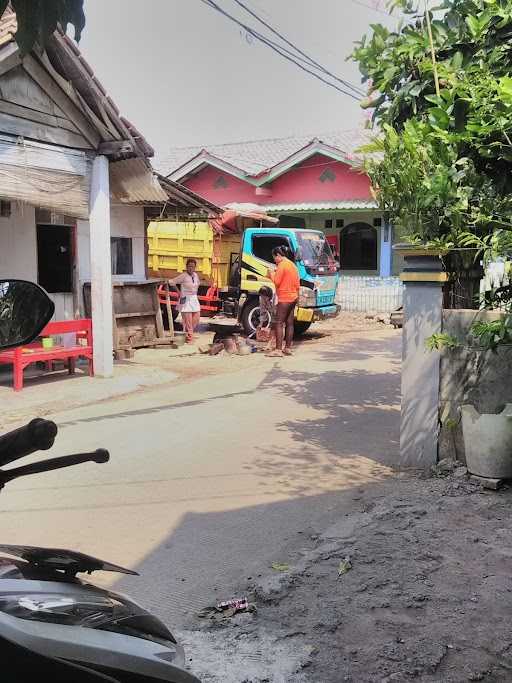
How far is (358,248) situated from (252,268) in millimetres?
8989

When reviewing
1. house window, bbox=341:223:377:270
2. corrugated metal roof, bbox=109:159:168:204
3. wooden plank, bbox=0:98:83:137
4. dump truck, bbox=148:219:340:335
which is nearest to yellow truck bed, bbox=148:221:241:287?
dump truck, bbox=148:219:340:335

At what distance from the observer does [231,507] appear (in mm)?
4926

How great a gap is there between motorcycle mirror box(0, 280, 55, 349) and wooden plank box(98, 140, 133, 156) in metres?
7.73

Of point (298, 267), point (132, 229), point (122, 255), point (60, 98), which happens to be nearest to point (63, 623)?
point (60, 98)

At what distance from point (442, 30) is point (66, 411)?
223 inches

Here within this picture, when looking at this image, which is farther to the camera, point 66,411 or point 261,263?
point 261,263

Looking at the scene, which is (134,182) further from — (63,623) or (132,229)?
(63,623)

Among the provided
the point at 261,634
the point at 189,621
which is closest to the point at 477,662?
the point at 261,634

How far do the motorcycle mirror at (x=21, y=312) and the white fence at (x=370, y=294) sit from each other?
18267 mm

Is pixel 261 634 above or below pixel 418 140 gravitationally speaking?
below

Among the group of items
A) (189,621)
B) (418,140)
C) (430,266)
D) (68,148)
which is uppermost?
→ (68,148)

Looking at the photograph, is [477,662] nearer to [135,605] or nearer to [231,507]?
[135,605]

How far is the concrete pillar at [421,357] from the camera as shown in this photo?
5.41m

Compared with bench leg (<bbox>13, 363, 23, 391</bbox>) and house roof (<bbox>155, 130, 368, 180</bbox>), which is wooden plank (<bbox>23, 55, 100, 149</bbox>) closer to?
Answer: bench leg (<bbox>13, 363, 23, 391</bbox>)
